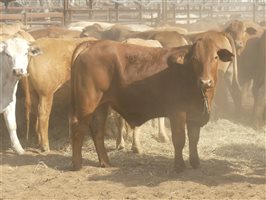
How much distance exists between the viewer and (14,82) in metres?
7.63

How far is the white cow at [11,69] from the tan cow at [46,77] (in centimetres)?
27

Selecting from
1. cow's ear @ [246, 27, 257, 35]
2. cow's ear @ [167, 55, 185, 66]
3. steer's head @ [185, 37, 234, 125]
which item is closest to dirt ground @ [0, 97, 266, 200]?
steer's head @ [185, 37, 234, 125]

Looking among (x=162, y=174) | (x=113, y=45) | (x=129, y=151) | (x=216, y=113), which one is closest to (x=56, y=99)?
(x=129, y=151)

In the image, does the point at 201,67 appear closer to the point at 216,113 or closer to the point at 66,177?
the point at 66,177

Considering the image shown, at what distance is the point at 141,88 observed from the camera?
6496mm

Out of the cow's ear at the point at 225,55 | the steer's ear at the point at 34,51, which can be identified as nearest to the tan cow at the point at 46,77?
the steer's ear at the point at 34,51

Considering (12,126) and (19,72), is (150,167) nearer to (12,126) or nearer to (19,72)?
(19,72)

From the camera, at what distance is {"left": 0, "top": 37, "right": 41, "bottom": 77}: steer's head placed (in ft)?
23.9

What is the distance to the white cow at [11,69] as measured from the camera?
7.29 meters

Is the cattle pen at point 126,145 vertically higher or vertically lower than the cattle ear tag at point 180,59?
lower

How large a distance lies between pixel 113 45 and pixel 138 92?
0.66 m

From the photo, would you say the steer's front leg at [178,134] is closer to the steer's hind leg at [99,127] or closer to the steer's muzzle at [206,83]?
the steer's muzzle at [206,83]

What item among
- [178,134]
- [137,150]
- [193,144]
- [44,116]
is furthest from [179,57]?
[44,116]

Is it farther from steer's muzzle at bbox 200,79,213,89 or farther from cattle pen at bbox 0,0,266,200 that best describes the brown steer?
steer's muzzle at bbox 200,79,213,89
